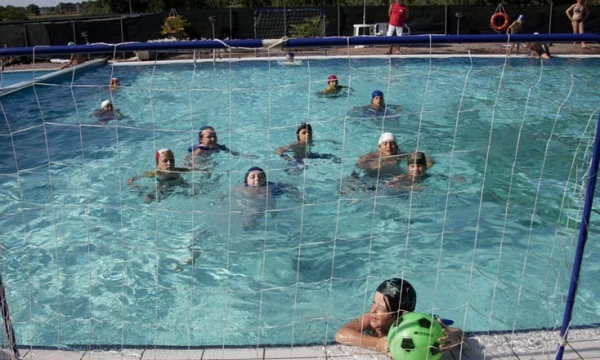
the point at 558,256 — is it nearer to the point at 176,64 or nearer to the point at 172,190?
the point at 172,190

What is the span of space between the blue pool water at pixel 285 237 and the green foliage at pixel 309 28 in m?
12.8

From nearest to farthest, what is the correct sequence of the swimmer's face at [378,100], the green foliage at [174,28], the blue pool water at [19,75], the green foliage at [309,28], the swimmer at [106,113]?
the swimmer's face at [378,100]
the swimmer at [106,113]
the blue pool water at [19,75]
the green foliage at [174,28]
the green foliage at [309,28]

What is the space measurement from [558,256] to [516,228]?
62 cm

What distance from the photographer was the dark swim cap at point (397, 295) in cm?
343

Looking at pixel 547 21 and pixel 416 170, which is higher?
pixel 547 21

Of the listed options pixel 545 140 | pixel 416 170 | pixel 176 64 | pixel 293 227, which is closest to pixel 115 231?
pixel 293 227

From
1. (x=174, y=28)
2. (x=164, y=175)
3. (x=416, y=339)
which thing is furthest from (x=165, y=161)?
(x=174, y=28)

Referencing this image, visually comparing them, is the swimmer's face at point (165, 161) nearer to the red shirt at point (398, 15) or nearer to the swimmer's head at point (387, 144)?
the swimmer's head at point (387, 144)

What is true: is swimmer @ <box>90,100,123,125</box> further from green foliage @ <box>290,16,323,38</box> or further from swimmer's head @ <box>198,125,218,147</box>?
green foliage @ <box>290,16,323,38</box>

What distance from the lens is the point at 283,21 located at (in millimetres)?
23594

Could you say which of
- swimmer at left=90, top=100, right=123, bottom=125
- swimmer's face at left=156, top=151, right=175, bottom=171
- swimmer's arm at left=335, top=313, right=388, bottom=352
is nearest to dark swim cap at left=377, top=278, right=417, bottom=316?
swimmer's arm at left=335, top=313, right=388, bottom=352

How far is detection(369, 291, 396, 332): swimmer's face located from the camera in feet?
11.3

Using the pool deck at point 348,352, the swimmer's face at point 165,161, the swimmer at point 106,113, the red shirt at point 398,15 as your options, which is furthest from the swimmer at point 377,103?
the red shirt at point 398,15

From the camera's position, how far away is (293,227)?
6.07m
